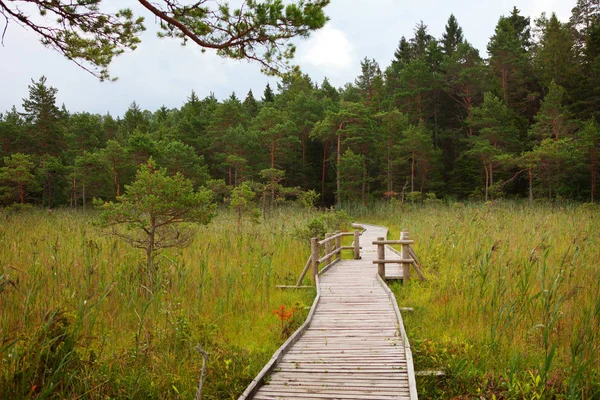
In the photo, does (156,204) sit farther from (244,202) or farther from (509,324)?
(244,202)

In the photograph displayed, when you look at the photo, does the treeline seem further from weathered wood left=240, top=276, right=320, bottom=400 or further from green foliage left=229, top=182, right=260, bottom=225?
weathered wood left=240, top=276, right=320, bottom=400

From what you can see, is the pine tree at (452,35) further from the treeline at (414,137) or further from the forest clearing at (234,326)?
the forest clearing at (234,326)

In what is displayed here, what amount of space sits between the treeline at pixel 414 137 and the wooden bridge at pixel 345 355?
15.3 metres

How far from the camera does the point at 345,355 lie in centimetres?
453

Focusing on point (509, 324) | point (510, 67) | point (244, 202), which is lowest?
point (509, 324)

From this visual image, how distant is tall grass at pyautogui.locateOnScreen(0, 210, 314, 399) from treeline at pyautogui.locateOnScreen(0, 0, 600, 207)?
14833mm

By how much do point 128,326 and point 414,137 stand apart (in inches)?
998

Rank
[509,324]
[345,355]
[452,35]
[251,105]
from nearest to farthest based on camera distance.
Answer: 1. [345,355]
2. [509,324]
3. [452,35]
4. [251,105]

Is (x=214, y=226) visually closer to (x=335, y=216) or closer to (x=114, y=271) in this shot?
(x=335, y=216)

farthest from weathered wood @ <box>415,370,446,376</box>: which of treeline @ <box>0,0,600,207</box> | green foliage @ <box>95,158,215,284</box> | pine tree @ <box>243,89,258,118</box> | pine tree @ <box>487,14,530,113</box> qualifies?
pine tree @ <box>243,89,258,118</box>

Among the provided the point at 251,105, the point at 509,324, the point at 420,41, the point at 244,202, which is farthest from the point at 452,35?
the point at 509,324

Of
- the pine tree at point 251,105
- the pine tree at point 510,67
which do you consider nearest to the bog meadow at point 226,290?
the pine tree at point 510,67

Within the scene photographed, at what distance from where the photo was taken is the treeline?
23.8 meters

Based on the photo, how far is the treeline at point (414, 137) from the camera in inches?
935
